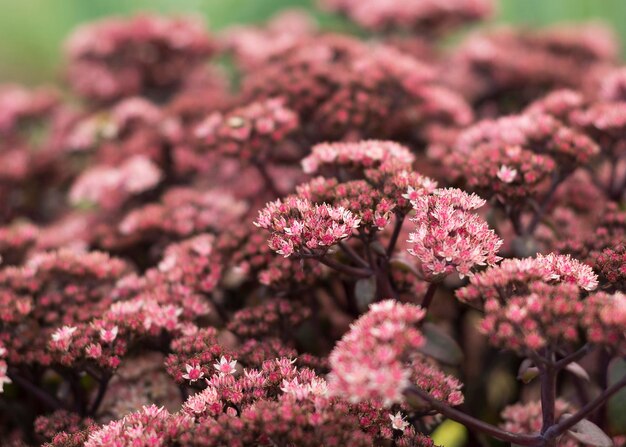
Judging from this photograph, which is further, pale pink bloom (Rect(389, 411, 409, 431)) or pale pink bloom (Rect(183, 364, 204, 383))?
pale pink bloom (Rect(183, 364, 204, 383))

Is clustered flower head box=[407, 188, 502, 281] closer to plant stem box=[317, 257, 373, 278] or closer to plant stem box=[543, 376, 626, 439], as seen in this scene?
plant stem box=[317, 257, 373, 278]

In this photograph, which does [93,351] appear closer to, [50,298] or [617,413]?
[50,298]

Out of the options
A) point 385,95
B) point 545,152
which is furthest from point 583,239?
point 385,95

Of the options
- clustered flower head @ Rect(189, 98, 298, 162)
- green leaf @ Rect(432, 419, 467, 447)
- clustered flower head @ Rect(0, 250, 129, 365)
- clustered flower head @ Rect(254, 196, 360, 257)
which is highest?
clustered flower head @ Rect(254, 196, 360, 257)

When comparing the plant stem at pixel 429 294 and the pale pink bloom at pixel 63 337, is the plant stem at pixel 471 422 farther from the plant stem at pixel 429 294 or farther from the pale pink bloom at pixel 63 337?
the pale pink bloom at pixel 63 337

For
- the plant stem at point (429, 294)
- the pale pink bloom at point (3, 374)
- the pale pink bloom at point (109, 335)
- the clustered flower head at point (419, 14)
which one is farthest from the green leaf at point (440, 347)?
the clustered flower head at point (419, 14)

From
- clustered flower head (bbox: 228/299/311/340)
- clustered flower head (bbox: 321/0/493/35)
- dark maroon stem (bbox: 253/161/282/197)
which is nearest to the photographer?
clustered flower head (bbox: 228/299/311/340)

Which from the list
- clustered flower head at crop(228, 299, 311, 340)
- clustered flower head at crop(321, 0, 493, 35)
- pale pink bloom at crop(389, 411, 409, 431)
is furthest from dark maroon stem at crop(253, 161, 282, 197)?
clustered flower head at crop(321, 0, 493, 35)
